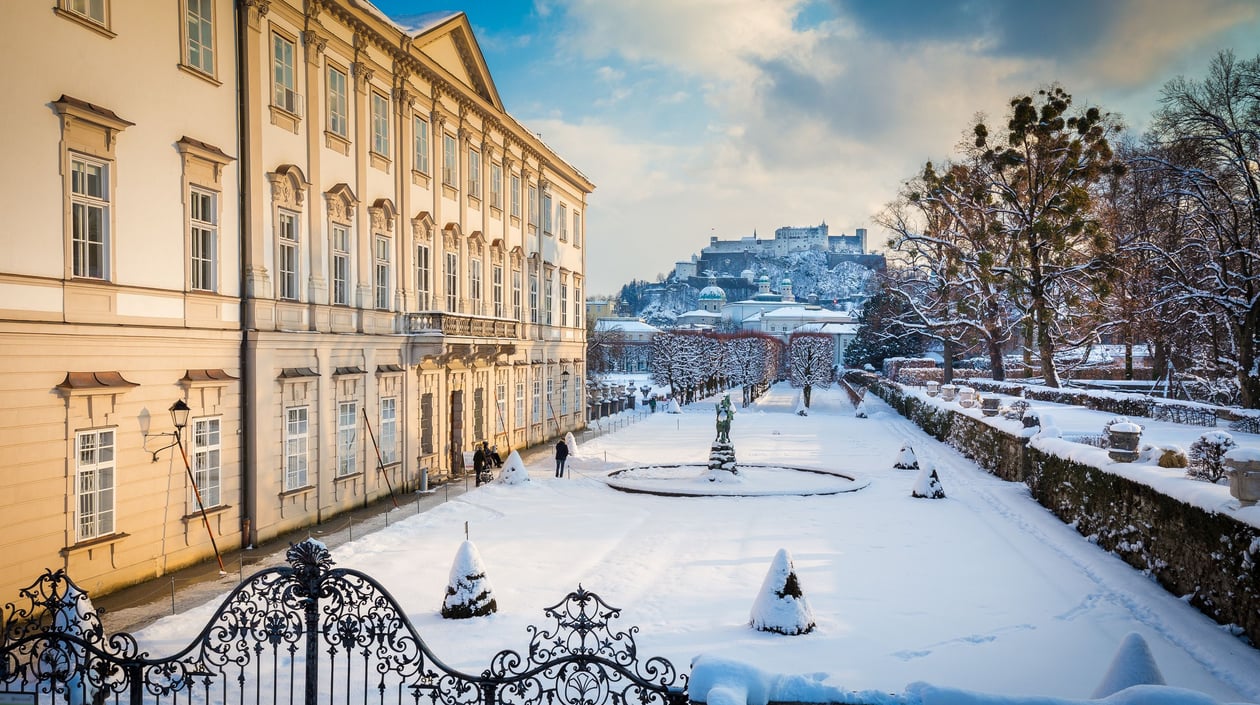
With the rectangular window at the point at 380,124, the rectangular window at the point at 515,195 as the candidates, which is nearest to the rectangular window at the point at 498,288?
the rectangular window at the point at 515,195

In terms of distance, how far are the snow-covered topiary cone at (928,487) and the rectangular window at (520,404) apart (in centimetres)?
1725

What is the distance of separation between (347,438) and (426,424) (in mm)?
4973

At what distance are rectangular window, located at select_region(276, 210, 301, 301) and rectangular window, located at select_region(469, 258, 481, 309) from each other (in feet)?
34.7

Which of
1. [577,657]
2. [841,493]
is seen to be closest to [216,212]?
[577,657]

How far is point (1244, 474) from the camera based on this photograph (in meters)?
11.3

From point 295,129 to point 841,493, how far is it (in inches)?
676

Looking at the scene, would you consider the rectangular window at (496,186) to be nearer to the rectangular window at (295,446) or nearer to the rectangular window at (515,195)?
the rectangular window at (515,195)

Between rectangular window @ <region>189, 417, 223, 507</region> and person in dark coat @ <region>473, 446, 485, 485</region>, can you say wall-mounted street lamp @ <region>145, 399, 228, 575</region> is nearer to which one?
rectangular window @ <region>189, 417, 223, 507</region>

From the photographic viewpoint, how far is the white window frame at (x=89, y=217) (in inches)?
512

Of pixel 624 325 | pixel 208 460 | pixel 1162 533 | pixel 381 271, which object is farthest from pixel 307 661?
pixel 624 325

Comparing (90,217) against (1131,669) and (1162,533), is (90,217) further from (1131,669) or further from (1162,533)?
(1162,533)

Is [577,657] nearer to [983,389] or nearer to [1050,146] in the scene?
[1050,146]

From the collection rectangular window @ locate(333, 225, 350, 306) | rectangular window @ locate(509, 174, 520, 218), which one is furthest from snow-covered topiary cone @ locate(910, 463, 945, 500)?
rectangular window @ locate(509, 174, 520, 218)

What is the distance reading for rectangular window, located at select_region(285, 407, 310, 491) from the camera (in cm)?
1842
